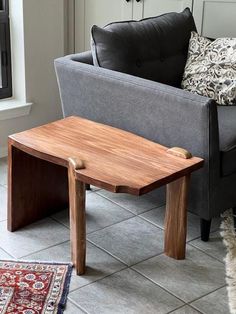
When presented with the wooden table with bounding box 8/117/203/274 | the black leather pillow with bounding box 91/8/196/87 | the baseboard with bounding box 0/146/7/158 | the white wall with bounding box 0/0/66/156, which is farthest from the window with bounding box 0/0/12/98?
the wooden table with bounding box 8/117/203/274

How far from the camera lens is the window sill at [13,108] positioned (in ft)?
11.1

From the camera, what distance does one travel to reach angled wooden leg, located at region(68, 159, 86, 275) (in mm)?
2186

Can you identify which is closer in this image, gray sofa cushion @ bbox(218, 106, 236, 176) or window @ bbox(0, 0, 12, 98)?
gray sofa cushion @ bbox(218, 106, 236, 176)

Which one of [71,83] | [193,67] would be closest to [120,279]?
[71,83]

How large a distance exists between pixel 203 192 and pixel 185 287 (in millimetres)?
415

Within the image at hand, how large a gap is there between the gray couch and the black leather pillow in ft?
0.41

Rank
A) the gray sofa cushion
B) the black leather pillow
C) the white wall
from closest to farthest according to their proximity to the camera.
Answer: the gray sofa cushion < the black leather pillow < the white wall

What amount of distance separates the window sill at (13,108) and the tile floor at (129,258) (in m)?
0.64

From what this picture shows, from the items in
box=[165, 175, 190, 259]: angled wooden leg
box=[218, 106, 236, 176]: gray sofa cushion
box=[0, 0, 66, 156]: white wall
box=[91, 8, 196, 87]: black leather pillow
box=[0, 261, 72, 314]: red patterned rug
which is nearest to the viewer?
box=[0, 261, 72, 314]: red patterned rug

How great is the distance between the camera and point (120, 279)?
228cm

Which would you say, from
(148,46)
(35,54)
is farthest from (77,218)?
(35,54)

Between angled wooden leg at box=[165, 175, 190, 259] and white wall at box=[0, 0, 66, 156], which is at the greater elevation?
white wall at box=[0, 0, 66, 156]

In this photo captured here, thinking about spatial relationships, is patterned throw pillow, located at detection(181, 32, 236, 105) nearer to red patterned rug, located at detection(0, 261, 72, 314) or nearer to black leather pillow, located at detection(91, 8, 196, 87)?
black leather pillow, located at detection(91, 8, 196, 87)

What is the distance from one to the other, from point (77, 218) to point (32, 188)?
0.49 m
